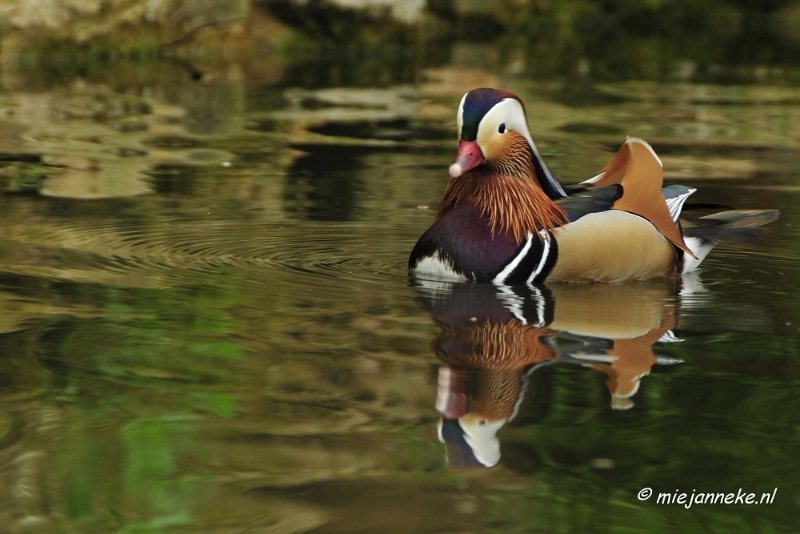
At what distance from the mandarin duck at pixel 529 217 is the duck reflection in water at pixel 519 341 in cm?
8

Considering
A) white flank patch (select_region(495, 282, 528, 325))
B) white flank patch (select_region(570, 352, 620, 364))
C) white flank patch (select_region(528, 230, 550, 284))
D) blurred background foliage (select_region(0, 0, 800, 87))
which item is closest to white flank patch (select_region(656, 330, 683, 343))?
white flank patch (select_region(570, 352, 620, 364))

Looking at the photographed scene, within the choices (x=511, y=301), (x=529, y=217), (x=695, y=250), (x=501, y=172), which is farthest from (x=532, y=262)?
(x=695, y=250)

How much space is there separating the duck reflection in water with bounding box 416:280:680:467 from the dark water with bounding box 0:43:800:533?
13 millimetres

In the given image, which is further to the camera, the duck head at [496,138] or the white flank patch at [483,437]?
the duck head at [496,138]

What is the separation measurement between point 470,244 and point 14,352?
6.21 ft

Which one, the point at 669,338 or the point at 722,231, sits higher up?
the point at 722,231

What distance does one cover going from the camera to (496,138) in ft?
18.0

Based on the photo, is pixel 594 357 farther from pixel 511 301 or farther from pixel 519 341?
pixel 511 301

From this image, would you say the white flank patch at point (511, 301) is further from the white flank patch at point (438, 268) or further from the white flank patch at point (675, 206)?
the white flank patch at point (675, 206)

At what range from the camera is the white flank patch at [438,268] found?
17.8 feet

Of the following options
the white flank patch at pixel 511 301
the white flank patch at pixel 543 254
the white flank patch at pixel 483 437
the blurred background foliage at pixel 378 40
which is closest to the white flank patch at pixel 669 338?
the white flank patch at pixel 511 301

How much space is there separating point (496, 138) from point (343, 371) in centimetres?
159

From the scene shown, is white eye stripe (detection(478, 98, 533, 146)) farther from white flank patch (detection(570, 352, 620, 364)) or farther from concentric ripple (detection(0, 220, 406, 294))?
white flank patch (detection(570, 352, 620, 364))

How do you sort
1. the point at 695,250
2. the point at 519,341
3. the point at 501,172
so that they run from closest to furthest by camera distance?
the point at 519,341 < the point at 501,172 < the point at 695,250
